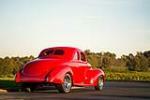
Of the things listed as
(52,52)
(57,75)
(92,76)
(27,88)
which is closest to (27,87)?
(27,88)

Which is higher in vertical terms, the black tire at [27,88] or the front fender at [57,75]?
the front fender at [57,75]

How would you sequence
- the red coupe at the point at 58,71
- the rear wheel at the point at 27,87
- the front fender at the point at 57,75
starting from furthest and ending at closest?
the rear wheel at the point at 27,87, the red coupe at the point at 58,71, the front fender at the point at 57,75

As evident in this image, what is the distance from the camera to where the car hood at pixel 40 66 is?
17.8m

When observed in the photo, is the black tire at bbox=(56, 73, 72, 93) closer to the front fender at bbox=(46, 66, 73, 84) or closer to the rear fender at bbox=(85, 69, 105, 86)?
the front fender at bbox=(46, 66, 73, 84)

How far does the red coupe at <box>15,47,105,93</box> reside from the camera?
58.4ft

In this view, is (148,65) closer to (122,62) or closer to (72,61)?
(122,62)

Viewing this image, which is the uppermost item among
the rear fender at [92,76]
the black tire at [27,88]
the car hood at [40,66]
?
the car hood at [40,66]

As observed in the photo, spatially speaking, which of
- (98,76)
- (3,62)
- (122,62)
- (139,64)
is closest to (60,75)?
(98,76)

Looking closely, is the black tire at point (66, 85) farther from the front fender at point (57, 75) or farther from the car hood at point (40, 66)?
the car hood at point (40, 66)

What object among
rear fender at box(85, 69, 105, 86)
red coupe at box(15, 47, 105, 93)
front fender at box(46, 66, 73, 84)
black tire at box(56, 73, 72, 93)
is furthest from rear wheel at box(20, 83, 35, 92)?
rear fender at box(85, 69, 105, 86)

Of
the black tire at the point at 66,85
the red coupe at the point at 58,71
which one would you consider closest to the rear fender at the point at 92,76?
the red coupe at the point at 58,71

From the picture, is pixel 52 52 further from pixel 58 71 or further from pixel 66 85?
pixel 58 71

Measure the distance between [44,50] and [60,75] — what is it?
2.49m

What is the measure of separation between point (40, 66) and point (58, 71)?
2.12 feet
